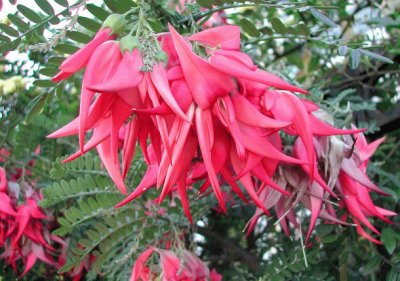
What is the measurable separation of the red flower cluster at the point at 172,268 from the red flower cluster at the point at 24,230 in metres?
0.24

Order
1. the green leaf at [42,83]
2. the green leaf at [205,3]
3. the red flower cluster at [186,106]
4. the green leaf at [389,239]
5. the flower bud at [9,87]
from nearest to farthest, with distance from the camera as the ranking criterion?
the red flower cluster at [186,106] → the green leaf at [205,3] → the green leaf at [42,83] → the green leaf at [389,239] → the flower bud at [9,87]

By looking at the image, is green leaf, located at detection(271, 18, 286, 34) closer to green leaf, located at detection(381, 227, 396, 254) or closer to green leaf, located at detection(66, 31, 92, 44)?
green leaf, located at detection(66, 31, 92, 44)

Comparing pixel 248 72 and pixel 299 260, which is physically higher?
pixel 248 72

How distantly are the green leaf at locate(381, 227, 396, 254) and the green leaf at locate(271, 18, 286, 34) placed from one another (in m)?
0.41

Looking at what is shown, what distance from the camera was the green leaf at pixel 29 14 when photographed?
3.10 feet

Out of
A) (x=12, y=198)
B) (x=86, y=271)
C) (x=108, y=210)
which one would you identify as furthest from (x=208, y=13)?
(x=86, y=271)

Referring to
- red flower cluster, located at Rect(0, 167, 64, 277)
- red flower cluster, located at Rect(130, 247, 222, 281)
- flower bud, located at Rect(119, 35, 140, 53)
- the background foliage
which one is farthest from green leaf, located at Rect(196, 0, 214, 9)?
red flower cluster, located at Rect(0, 167, 64, 277)

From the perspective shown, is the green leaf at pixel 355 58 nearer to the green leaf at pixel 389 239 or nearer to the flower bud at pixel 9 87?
the green leaf at pixel 389 239

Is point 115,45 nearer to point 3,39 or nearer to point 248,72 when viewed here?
point 248,72

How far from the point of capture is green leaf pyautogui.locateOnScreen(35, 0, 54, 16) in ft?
3.04

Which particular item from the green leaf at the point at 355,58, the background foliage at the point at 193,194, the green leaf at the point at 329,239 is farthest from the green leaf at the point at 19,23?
the green leaf at the point at 329,239

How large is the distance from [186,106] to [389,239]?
628 millimetres

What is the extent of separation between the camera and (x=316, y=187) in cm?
92

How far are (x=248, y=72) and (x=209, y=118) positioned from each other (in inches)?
2.3
